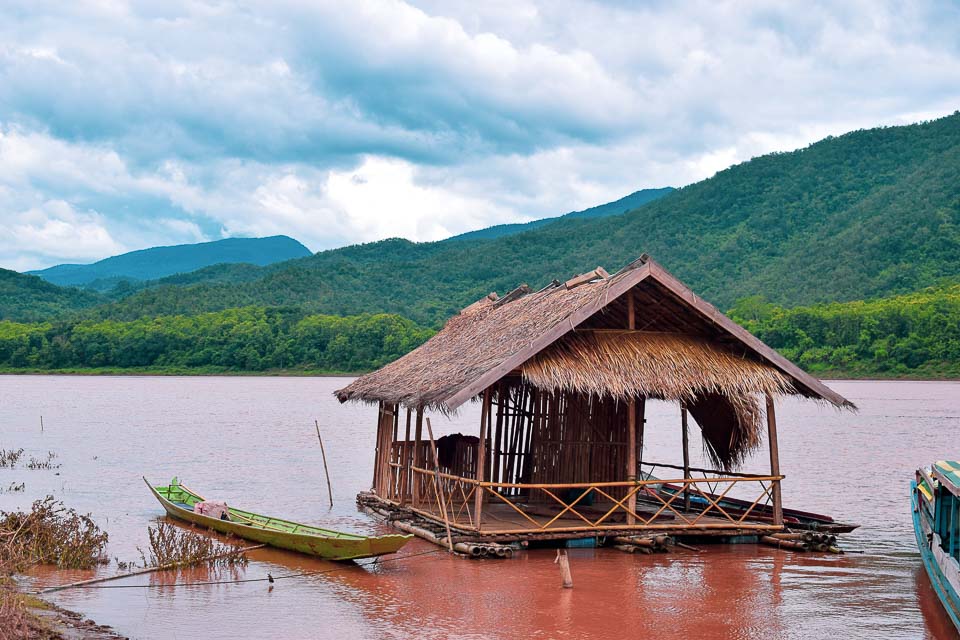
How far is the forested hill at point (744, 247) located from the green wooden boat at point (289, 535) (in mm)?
59705

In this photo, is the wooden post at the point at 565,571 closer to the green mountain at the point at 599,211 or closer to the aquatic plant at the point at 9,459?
the aquatic plant at the point at 9,459

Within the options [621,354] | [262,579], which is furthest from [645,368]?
[262,579]

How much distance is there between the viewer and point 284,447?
3281 centimetres

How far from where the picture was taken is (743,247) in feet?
→ 273

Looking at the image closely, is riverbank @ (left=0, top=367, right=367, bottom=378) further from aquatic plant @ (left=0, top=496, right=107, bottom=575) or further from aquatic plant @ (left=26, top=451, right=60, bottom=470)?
aquatic plant @ (left=0, top=496, right=107, bottom=575)

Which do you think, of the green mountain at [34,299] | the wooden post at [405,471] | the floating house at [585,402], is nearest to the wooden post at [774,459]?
the floating house at [585,402]

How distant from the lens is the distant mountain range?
7175cm

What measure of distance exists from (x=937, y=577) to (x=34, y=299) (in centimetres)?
10315

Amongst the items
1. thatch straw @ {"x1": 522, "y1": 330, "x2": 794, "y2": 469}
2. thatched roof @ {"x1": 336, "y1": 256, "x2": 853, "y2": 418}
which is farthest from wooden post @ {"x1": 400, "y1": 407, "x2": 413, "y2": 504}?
thatch straw @ {"x1": 522, "y1": 330, "x2": 794, "y2": 469}

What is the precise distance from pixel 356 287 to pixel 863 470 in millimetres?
72916

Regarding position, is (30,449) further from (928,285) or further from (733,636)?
(928,285)

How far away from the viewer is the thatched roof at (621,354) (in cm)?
1270

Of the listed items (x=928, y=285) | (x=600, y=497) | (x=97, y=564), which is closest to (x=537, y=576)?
(x=600, y=497)

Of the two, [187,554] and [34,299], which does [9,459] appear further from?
[34,299]
